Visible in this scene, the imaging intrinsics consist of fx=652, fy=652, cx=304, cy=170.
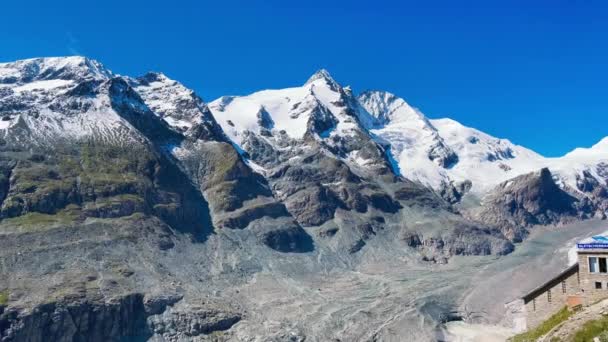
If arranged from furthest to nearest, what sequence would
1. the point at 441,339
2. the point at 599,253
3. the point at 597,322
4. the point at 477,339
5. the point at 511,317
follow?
1. the point at 511,317
2. the point at 441,339
3. the point at 477,339
4. the point at 599,253
5. the point at 597,322

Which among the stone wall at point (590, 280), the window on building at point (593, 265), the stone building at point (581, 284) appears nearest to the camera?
the stone wall at point (590, 280)

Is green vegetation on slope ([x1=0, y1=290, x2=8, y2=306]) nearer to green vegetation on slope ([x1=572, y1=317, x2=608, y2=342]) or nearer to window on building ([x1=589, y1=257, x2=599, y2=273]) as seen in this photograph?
window on building ([x1=589, y1=257, x2=599, y2=273])

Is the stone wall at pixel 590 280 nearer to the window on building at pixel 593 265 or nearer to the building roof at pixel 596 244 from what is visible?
the window on building at pixel 593 265

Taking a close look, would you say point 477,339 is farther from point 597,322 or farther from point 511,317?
point 597,322

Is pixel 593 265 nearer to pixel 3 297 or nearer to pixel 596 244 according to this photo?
pixel 596 244

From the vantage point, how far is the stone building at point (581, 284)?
164 feet

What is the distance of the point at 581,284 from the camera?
51.9 metres

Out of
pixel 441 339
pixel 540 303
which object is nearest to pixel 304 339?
pixel 441 339

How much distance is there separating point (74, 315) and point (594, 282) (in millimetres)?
179147

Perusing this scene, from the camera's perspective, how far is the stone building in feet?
164

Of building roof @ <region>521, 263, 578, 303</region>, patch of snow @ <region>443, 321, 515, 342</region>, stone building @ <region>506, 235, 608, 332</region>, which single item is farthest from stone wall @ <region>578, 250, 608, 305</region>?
patch of snow @ <region>443, 321, 515, 342</region>

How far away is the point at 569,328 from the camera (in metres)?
38.3

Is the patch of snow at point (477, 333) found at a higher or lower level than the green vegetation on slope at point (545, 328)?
lower

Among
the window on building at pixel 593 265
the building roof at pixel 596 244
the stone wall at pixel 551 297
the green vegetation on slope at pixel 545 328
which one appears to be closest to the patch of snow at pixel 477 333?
the stone wall at pixel 551 297
